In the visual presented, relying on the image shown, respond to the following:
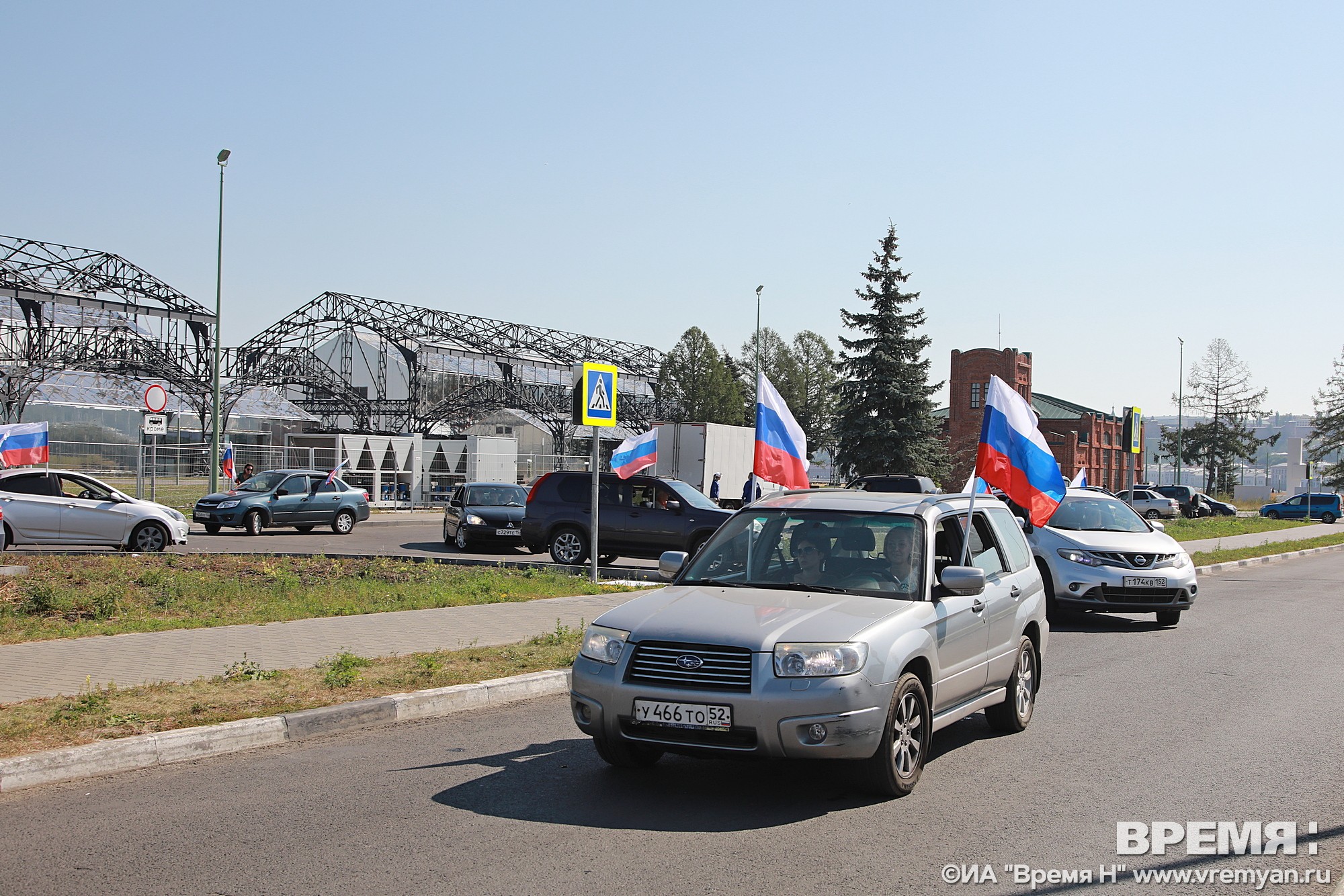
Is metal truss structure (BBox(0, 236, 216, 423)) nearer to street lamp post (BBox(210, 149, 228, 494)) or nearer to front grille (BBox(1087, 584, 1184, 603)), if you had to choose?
street lamp post (BBox(210, 149, 228, 494))

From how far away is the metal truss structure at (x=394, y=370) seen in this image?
68.4 metres

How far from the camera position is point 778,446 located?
16.3 meters

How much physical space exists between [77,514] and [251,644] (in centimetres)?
1162

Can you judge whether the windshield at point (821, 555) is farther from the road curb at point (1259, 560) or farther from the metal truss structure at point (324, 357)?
the metal truss structure at point (324, 357)

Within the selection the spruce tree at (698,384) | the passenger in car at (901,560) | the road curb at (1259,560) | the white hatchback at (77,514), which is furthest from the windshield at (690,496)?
the spruce tree at (698,384)

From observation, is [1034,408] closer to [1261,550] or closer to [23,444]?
[1261,550]

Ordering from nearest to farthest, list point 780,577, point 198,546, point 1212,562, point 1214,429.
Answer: point 780,577, point 198,546, point 1212,562, point 1214,429

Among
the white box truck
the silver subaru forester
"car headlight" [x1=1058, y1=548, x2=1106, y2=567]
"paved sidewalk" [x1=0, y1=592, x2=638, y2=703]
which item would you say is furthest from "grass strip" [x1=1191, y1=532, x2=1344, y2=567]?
the silver subaru forester

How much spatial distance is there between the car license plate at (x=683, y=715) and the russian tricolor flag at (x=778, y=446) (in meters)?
10.4

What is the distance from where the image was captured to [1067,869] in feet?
16.0

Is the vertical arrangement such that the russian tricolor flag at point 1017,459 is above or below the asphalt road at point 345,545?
above

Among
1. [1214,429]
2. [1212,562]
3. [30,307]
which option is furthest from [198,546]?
[1214,429]

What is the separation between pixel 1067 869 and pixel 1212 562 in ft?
76.0

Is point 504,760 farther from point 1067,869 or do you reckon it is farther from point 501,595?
point 501,595
